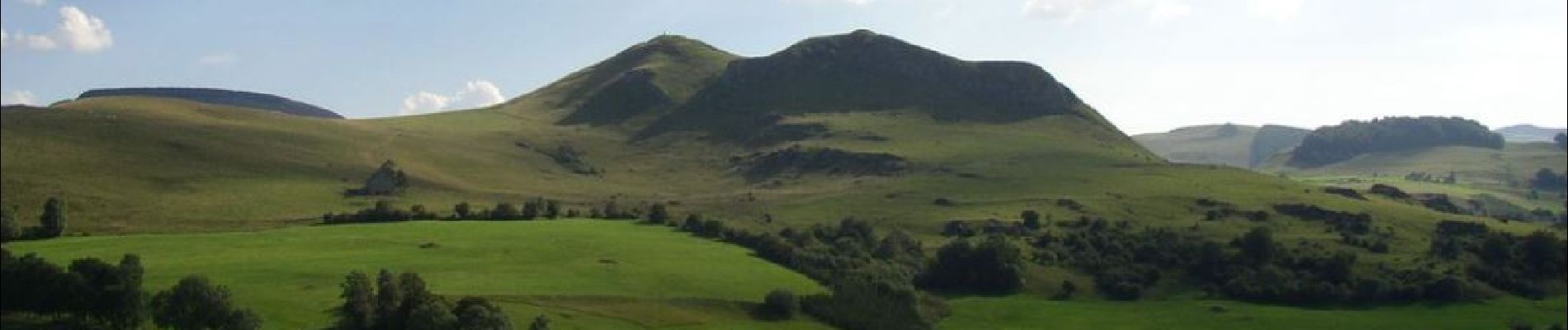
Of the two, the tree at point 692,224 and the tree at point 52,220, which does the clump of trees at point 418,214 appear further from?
the tree at point 52,220

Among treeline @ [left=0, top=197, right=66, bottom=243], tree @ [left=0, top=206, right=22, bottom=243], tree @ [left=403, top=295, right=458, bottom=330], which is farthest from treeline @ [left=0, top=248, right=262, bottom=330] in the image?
treeline @ [left=0, top=197, right=66, bottom=243]

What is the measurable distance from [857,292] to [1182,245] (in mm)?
73756

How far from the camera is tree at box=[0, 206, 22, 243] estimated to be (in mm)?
135125

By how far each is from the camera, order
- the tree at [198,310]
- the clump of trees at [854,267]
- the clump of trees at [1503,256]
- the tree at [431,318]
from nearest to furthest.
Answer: the tree at [198,310] → the tree at [431,318] → the clump of trees at [1503,256] → the clump of trees at [854,267]

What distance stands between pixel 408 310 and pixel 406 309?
0.29m

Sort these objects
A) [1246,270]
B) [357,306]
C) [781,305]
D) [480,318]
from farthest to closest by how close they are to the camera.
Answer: [1246,270] < [781,305] < [357,306] < [480,318]

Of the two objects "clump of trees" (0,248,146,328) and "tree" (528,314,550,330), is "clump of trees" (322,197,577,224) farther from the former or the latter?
"tree" (528,314,550,330)

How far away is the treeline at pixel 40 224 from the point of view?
445 feet

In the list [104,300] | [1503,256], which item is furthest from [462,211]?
[1503,256]

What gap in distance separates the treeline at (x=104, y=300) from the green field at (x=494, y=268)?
606 centimetres

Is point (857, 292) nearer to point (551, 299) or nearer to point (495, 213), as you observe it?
point (551, 299)

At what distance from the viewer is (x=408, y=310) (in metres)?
105

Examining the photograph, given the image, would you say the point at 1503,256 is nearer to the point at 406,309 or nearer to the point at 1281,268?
the point at 1281,268

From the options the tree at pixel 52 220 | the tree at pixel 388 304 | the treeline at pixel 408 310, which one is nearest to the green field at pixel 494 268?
the treeline at pixel 408 310
